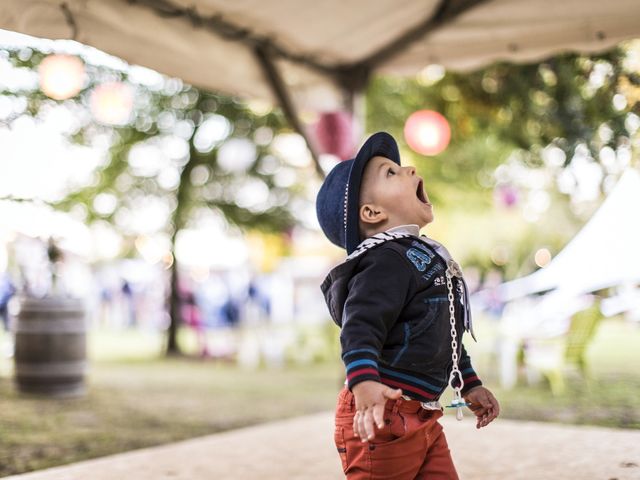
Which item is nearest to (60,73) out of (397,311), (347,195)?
(347,195)

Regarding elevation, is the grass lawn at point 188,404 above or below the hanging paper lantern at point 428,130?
below

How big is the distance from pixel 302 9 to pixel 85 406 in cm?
394

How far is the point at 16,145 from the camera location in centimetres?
768

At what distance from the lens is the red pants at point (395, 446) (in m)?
2.03

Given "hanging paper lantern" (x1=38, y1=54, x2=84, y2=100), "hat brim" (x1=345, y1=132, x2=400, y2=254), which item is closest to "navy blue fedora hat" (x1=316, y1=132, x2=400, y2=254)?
"hat brim" (x1=345, y1=132, x2=400, y2=254)

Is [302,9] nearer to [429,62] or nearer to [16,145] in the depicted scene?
[429,62]

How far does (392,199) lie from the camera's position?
7.13 feet

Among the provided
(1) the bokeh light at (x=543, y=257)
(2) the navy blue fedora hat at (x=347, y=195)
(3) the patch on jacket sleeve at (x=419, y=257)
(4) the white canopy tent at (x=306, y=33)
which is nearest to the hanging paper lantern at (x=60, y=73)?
(4) the white canopy tent at (x=306, y=33)

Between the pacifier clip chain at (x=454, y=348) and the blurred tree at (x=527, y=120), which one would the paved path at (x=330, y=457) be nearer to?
the pacifier clip chain at (x=454, y=348)

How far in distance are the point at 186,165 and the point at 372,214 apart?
905cm

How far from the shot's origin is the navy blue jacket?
1940mm

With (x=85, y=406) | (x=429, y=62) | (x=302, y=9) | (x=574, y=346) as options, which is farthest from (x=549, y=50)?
(x=85, y=406)

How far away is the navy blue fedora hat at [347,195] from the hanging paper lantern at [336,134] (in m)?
3.64

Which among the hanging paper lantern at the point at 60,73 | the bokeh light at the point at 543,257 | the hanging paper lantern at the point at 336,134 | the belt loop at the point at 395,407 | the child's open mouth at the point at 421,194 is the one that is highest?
the hanging paper lantern at the point at 60,73
